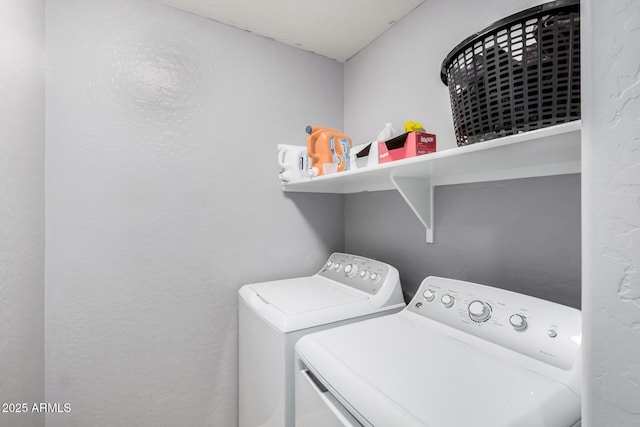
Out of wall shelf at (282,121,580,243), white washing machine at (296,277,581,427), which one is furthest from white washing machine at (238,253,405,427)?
wall shelf at (282,121,580,243)

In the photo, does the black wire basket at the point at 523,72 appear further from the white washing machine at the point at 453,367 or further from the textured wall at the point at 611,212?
the white washing machine at the point at 453,367

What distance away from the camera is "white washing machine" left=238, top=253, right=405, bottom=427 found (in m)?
1.10

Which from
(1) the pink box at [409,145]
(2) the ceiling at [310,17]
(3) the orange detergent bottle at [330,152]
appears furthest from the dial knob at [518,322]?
(2) the ceiling at [310,17]

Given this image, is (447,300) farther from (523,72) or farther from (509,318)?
(523,72)

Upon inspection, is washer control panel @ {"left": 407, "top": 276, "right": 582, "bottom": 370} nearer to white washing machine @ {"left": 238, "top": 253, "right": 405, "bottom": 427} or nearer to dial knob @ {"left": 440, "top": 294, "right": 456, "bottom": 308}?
dial knob @ {"left": 440, "top": 294, "right": 456, "bottom": 308}

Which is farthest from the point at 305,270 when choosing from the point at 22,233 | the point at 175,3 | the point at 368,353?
the point at 175,3

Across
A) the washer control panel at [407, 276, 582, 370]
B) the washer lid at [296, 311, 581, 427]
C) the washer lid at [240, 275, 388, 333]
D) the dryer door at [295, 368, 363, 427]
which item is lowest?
the dryer door at [295, 368, 363, 427]

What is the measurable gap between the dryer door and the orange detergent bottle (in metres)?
0.98

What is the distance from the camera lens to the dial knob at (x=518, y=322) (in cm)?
90

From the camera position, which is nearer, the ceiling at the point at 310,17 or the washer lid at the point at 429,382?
the washer lid at the point at 429,382

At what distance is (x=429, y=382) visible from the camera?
74 centimetres

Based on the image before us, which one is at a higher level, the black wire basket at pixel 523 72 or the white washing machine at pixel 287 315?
the black wire basket at pixel 523 72

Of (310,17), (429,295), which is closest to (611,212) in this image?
(429,295)

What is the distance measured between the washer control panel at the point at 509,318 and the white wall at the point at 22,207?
1493mm
